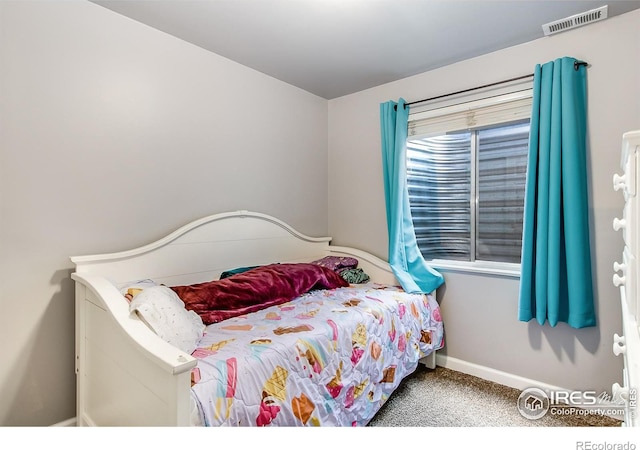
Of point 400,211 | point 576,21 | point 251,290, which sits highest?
point 576,21

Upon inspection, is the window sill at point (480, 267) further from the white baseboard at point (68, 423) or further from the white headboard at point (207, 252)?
the white baseboard at point (68, 423)

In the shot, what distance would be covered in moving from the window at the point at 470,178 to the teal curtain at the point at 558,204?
23cm

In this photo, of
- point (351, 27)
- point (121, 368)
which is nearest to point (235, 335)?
point (121, 368)

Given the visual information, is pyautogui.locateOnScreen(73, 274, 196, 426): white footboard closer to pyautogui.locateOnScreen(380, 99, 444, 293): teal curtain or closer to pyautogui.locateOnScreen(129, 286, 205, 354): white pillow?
pyautogui.locateOnScreen(129, 286, 205, 354): white pillow

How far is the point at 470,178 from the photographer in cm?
262

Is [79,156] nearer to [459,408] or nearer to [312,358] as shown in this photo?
[312,358]

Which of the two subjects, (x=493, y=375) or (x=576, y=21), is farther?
(x=493, y=375)

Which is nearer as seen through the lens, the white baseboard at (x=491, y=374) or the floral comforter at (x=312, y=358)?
the floral comforter at (x=312, y=358)

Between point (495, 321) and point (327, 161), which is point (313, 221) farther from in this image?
point (495, 321)

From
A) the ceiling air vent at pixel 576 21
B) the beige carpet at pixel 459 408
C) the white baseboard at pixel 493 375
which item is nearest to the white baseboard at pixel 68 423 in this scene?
the beige carpet at pixel 459 408

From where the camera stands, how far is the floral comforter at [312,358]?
4.00 ft

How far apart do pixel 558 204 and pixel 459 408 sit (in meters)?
1.34

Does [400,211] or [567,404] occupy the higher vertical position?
[400,211]
